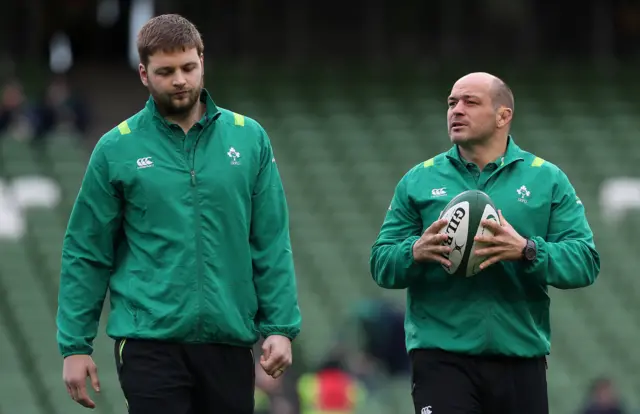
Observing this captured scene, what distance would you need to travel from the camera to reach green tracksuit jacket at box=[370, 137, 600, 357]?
5.77 meters

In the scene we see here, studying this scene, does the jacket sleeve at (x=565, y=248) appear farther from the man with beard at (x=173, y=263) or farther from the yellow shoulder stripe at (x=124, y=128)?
the yellow shoulder stripe at (x=124, y=128)

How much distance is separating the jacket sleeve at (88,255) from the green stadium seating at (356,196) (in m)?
7.70

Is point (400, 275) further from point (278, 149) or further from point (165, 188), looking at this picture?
point (278, 149)

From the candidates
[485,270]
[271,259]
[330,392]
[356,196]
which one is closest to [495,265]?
[485,270]

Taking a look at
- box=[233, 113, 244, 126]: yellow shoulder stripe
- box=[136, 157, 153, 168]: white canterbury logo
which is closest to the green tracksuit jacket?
box=[233, 113, 244, 126]: yellow shoulder stripe

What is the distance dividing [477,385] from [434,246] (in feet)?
1.88

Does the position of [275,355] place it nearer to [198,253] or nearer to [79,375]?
[198,253]

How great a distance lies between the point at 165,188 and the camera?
5.45 m

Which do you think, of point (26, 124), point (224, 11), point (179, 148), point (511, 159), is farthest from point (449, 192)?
point (224, 11)

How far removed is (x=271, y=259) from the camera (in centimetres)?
558

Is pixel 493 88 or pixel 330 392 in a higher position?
pixel 493 88

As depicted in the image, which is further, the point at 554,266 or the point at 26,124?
the point at 26,124

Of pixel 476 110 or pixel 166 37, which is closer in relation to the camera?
pixel 166 37

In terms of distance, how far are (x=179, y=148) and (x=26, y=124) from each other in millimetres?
12915
